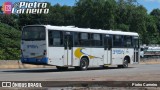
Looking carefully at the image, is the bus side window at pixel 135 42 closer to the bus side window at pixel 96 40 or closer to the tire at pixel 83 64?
the bus side window at pixel 96 40

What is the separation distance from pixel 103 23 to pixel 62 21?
765 inches

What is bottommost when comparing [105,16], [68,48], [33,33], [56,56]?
[56,56]

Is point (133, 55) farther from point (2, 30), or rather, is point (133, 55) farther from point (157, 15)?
point (157, 15)

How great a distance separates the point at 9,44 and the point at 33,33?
17967 mm

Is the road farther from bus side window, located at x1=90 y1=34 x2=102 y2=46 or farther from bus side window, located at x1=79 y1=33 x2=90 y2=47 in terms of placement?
bus side window, located at x1=90 y1=34 x2=102 y2=46

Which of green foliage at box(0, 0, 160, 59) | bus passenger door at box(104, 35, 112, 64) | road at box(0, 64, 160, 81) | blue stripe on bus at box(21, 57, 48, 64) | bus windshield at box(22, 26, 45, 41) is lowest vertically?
A: road at box(0, 64, 160, 81)

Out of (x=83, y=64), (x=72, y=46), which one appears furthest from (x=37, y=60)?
(x=83, y=64)

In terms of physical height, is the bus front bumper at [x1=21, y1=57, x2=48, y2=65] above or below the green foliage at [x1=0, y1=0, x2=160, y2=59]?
below

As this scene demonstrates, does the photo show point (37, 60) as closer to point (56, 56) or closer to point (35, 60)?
point (35, 60)

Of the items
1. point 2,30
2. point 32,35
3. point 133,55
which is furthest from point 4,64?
point 2,30

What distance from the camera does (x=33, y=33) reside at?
28531 millimetres

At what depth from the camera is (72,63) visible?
30078mm

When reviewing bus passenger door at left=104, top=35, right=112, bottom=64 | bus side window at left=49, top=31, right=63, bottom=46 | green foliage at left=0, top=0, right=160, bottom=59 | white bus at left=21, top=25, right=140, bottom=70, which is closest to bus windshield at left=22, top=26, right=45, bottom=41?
white bus at left=21, top=25, right=140, bottom=70

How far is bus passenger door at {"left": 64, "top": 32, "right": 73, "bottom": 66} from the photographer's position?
1156 inches
